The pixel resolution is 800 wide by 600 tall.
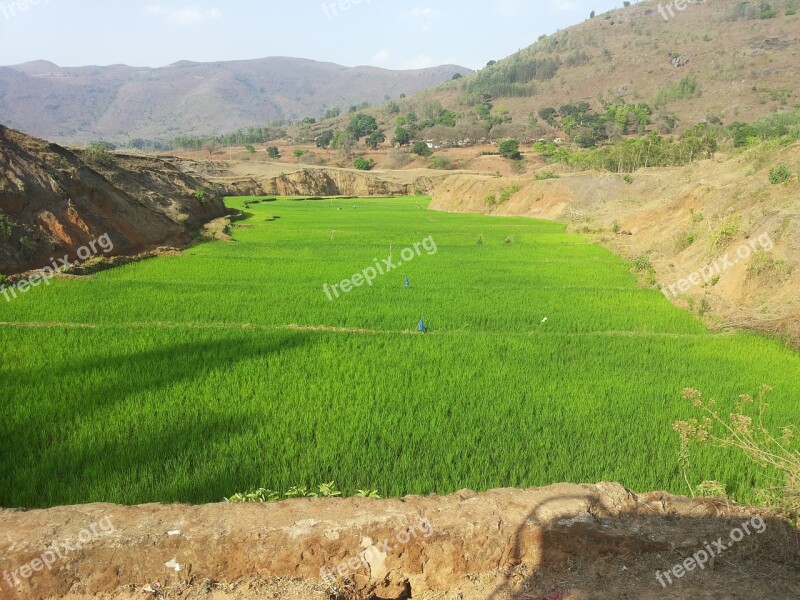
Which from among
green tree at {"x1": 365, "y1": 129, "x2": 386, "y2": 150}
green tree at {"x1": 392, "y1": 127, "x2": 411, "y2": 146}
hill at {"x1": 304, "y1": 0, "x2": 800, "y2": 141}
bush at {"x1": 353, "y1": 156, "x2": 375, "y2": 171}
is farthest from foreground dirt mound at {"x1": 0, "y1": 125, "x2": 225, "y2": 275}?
green tree at {"x1": 392, "y1": 127, "x2": 411, "y2": 146}

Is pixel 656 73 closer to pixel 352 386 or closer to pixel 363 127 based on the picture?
pixel 363 127

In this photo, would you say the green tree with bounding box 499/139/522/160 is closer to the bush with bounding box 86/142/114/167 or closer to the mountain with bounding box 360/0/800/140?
the mountain with bounding box 360/0/800/140

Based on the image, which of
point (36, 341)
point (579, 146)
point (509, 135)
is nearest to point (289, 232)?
point (36, 341)

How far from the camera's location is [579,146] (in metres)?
66.7

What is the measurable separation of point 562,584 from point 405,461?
1.70m

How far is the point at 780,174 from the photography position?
538 inches

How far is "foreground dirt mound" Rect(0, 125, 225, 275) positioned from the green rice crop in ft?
9.29

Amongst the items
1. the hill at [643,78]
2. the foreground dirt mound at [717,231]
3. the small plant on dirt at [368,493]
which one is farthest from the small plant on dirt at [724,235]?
the hill at [643,78]

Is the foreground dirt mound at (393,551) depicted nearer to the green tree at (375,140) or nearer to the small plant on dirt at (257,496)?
the small plant on dirt at (257,496)

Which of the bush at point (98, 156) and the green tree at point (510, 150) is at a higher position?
the green tree at point (510, 150)

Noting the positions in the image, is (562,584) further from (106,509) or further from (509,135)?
(509,135)

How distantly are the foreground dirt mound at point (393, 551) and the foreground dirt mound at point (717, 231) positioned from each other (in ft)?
21.7

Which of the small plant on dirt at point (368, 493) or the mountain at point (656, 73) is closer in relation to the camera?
the small plant on dirt at point (368, 493)

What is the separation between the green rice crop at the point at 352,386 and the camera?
442 cm
